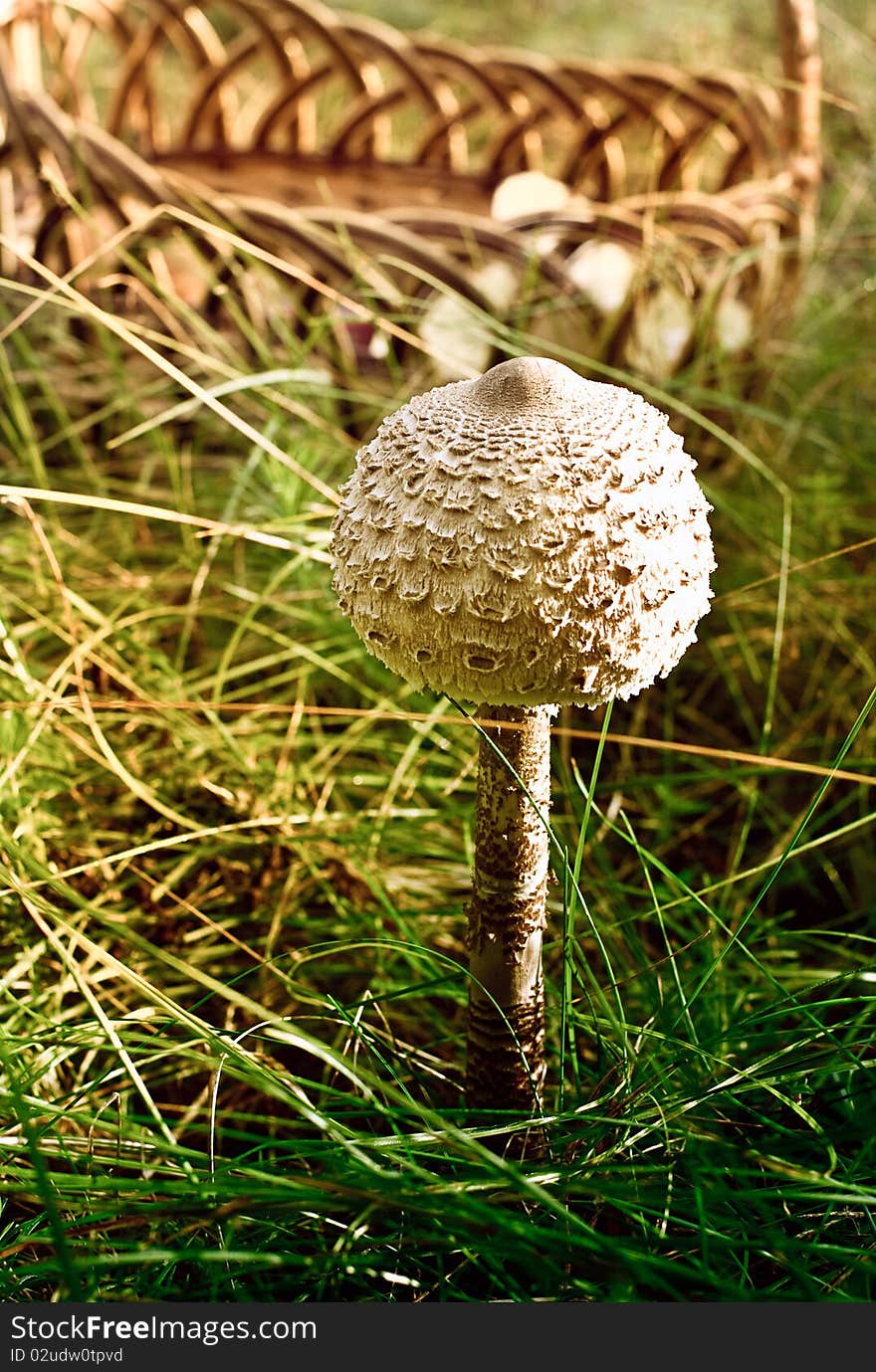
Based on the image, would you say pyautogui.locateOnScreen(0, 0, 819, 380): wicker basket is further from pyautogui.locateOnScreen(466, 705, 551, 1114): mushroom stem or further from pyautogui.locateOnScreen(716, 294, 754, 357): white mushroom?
pyautogui.locateOnScreen(466, 705, 551, 1114): mushroom stem

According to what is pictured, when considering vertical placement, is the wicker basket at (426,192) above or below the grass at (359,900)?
above

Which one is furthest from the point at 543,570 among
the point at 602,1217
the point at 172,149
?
the point at 172,149

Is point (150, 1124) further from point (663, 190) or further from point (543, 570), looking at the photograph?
point (663, 190)

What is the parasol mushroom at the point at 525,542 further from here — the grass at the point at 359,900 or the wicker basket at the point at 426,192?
the wicker basket at the point at 426,192

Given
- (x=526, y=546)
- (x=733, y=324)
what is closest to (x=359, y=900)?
(x=526, y=546)

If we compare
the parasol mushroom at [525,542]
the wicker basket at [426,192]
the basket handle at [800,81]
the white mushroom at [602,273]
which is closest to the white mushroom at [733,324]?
the wicker basket at [426,192]
